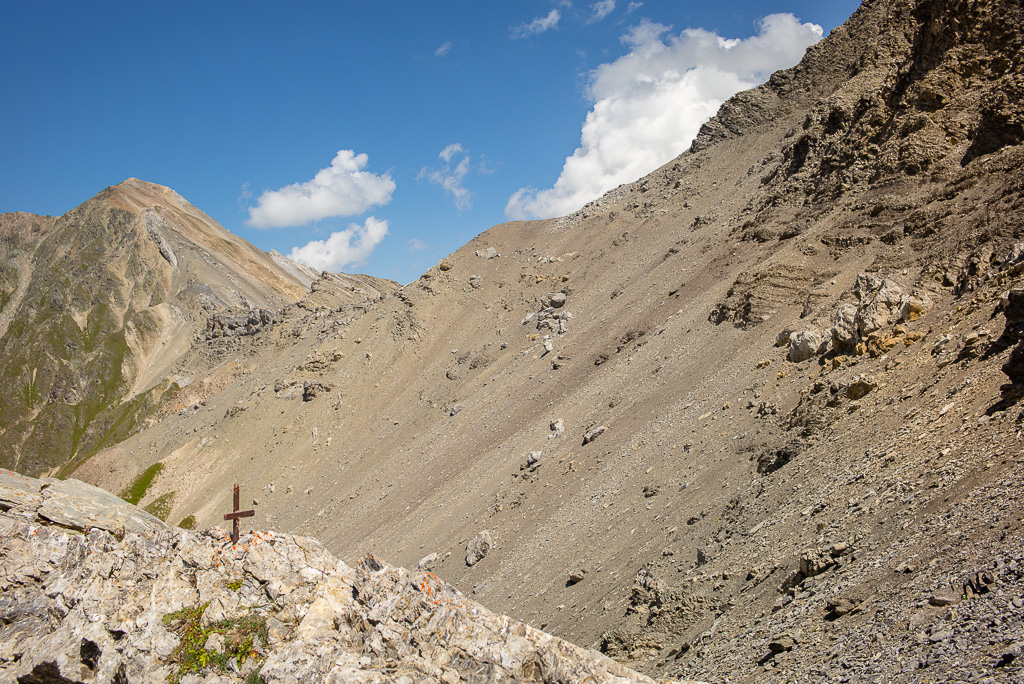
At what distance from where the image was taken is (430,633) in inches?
360

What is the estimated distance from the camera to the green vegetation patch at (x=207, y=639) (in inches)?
330

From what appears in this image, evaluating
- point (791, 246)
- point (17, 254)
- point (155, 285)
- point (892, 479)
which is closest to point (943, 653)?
point (892, 479)

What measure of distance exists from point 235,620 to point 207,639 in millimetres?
400

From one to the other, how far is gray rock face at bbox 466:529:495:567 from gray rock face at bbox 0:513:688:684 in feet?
48.7

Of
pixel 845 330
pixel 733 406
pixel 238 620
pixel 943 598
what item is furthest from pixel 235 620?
pixel 845 330

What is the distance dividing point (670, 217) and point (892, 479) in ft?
123

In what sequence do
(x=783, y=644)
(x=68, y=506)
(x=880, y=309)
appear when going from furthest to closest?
(x=880, y=309), (x=68, y=506), (x=783, y=644)

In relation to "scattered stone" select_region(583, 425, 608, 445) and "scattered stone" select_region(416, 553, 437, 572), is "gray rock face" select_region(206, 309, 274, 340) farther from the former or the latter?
"scattered stone" select_region(583, 425, 608, 445)

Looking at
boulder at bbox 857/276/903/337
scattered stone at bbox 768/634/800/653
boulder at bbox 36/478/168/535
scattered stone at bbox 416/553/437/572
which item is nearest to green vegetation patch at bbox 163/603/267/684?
boulder at bbox 36/478/168/535

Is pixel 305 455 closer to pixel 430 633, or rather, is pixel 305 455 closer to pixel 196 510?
pixel 196 510

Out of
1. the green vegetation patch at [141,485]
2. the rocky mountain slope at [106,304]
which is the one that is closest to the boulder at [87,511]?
the green vegetation patch at [141,485]

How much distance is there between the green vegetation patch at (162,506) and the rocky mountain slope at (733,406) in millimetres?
318

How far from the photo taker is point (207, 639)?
8641 millimetres

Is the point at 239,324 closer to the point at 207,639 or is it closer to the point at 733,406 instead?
the point at 733,406
